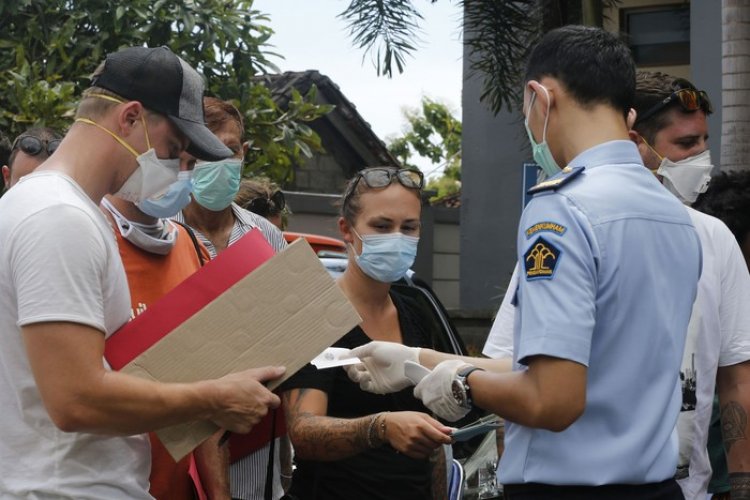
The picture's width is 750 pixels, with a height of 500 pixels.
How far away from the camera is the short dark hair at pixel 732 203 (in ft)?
16.2

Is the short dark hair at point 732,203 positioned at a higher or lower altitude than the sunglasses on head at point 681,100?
lower

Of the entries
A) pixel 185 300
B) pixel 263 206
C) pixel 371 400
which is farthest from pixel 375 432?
pixel 263 206

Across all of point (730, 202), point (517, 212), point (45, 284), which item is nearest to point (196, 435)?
point (45, 284)

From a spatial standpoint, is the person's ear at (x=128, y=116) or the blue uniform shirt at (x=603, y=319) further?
the person's ear at (x=128, y=116)

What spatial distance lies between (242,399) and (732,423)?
169 centimetres

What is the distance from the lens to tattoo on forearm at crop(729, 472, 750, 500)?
3898 mm

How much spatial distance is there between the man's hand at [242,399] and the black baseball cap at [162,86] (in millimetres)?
617

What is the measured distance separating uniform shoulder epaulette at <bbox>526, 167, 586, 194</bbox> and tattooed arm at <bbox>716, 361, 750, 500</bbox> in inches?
50.5

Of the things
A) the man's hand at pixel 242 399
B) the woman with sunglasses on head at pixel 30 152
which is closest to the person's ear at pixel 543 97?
the man's hand at pixel 242 399

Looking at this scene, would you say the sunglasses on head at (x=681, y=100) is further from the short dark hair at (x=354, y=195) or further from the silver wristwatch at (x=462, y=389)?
the silver wristwatch at (x=462, y=389)

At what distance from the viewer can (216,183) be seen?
5098 mm

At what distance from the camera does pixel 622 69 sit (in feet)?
9.89

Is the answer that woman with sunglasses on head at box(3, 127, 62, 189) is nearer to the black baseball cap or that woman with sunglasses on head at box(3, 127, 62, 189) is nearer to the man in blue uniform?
the black baseball cap

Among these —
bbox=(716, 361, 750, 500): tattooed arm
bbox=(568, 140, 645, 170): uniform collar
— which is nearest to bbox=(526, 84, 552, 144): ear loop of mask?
bbox=(568, 140, 645, 170): uniform collar
